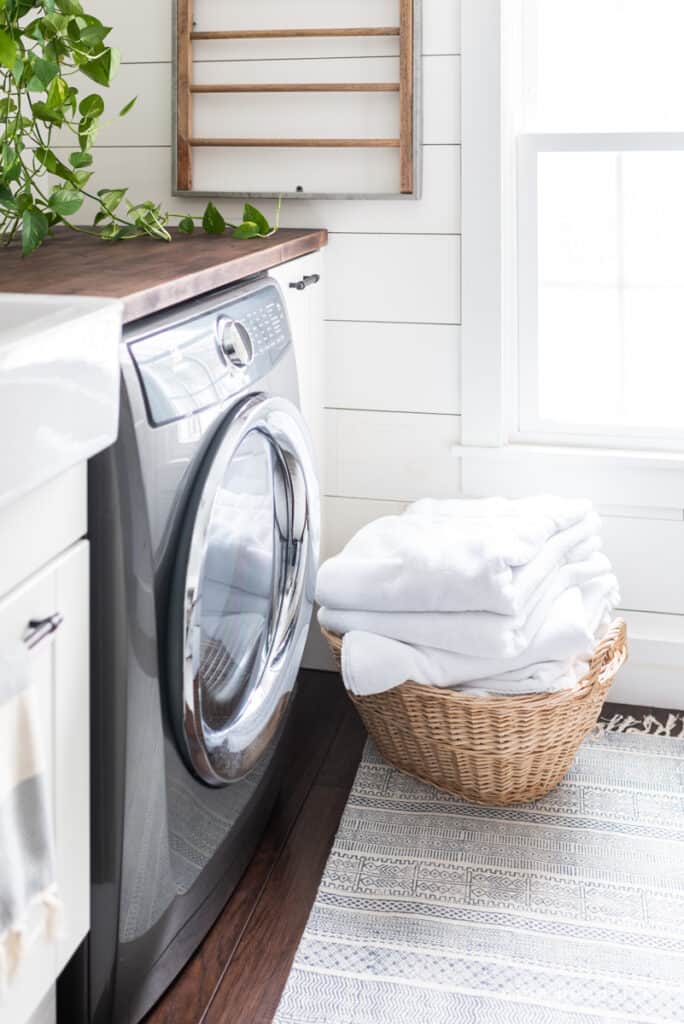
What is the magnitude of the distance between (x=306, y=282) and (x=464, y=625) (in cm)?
74

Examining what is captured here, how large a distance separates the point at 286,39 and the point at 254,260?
30.1 inches

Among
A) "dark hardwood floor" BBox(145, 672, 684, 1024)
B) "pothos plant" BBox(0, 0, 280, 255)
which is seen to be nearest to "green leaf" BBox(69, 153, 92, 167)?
"pothos plant" BBox(0, 0, 280, 255)

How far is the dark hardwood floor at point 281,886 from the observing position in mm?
1421

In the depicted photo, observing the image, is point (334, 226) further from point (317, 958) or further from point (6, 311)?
point (317, 958)

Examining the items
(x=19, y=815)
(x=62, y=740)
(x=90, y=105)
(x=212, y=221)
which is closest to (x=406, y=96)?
(x=212, y=221)

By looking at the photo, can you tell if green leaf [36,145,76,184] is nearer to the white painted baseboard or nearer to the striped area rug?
the striped area rug

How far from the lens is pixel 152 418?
3.88 ft

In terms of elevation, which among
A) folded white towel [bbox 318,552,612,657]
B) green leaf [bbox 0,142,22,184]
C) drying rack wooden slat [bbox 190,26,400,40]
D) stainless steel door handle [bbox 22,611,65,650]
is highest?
drying rack wooden slat [bbox 190,26,400,40]

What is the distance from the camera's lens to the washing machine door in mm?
1278

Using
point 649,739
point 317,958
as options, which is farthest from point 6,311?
point 649,739

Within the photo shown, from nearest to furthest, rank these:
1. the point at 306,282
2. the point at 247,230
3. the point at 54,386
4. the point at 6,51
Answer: the point at 54,386
the point at 6,51
the point at 247,230
the point at 306,282

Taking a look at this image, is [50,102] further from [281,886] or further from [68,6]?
[281,886]

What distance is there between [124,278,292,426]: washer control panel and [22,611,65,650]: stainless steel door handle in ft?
0.86

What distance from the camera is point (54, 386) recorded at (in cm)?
94
